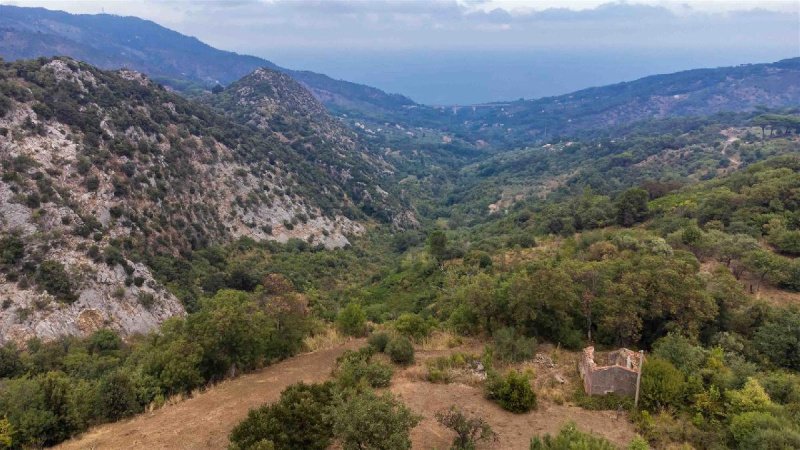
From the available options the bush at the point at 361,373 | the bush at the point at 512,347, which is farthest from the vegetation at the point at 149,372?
the bush at the point at 512,347

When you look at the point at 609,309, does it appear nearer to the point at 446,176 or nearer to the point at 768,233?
the point at 768,233

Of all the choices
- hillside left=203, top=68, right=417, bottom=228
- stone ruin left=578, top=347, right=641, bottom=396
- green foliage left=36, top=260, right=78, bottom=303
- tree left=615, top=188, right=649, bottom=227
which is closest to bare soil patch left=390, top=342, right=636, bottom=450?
stone ruin left=578, top=347, right=641, bottom=396

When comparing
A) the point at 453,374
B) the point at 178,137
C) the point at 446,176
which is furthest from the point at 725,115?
the point at 453,374

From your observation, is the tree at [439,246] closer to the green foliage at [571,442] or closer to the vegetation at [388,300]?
the vegetation at [388,300]

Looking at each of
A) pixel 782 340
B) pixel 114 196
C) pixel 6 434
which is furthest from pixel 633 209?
pixel 114 196

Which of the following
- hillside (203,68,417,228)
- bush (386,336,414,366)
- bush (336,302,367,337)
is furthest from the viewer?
hillside (203,68,417,228)

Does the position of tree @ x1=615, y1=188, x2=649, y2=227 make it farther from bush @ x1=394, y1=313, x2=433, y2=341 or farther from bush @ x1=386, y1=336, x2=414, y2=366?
bush @ x1=386, y1=336, x2=414, y2=366

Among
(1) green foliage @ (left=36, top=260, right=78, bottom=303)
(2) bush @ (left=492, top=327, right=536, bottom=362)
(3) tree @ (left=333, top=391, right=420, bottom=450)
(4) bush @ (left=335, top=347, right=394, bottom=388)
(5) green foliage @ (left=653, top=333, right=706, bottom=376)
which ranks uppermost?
(3) tree @ (left=333, top=391, right=420, bottom=450)
